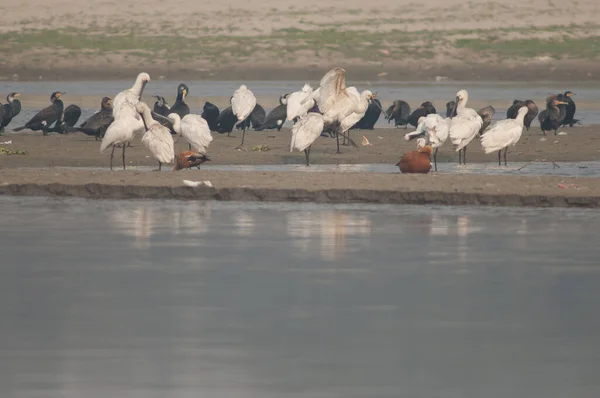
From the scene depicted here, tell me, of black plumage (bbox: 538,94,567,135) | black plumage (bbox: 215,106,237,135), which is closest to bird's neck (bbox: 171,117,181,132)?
black plumage (bbox: 215,106,237,135)

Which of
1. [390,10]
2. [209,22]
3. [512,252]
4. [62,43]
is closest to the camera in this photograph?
[512,252]

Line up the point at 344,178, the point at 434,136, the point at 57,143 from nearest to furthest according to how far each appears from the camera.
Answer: the point at 344,178 < the point at 434,136 < the point at 57,143

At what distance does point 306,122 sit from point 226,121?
7.20 m

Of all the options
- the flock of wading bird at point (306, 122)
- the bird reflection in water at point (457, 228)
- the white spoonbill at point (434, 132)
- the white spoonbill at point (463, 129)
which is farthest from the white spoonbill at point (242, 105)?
the bird reflection in water at point (457, 228)

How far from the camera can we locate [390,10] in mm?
73500

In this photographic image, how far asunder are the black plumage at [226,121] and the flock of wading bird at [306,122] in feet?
0.07

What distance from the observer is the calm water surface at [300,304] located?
10.1 meters

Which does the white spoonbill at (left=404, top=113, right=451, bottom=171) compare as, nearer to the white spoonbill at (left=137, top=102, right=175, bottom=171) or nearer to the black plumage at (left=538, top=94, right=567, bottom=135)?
the white spoonbill at (left=137, top=102, right=175, bottom=171)

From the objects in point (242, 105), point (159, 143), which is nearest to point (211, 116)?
point (242, 105)

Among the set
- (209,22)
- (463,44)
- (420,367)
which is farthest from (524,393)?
(209,22)

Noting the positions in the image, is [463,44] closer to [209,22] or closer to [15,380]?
[209,22]

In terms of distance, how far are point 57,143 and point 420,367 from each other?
2087 cm

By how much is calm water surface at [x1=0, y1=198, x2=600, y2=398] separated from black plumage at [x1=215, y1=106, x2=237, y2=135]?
535 inches

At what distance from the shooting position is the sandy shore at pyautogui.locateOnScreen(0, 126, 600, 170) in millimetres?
26812
